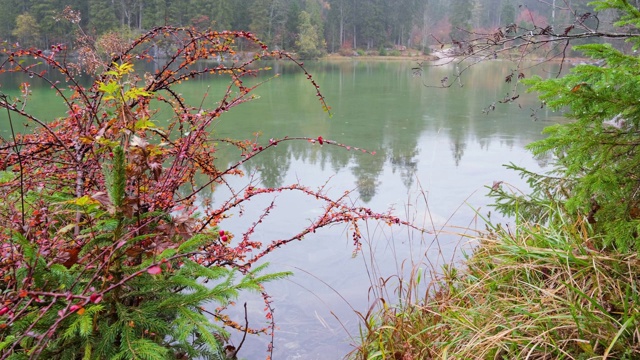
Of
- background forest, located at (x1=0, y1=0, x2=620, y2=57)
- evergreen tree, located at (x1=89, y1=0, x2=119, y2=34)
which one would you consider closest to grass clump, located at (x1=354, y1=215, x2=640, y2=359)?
background forest, located at (x1=0, y1=0, x2=620, y2=57)

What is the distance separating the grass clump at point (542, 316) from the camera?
1883 mm

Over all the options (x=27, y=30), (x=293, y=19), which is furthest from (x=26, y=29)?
(x=293, y=19)

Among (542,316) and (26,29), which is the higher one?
(26,29)

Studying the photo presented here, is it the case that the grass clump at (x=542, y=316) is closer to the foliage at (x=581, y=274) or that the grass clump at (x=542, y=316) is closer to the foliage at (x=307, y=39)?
the foliage at (x=581, y=274)

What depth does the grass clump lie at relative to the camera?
1883 millimetres

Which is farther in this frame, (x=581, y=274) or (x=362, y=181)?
(x=362, y=181)

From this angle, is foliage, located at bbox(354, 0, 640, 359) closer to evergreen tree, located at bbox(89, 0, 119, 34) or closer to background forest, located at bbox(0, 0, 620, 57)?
background forest, located at bbox(0, 0, 620, 57)

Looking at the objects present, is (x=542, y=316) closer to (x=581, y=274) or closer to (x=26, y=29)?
(x=581, y=274)

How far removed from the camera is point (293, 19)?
41031 millimetres

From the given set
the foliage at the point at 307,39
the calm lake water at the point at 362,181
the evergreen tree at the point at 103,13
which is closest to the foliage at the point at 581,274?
the calm lake water at the point at 362,181

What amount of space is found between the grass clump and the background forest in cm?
1943

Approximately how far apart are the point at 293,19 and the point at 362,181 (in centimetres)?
3687

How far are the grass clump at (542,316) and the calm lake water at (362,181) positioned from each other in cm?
36

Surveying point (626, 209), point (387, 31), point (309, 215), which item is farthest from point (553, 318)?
point (387, 31)
